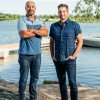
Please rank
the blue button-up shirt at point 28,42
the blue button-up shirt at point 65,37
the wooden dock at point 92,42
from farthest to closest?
the wooden dock at point 92,42, the blue button-up shirt at point 28,42, the blue button-up shirt at point 65,37

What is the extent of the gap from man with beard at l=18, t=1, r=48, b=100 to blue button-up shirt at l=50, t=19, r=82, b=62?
1.39 feet

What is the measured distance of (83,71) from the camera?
9836 mm

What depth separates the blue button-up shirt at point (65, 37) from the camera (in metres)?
3.66

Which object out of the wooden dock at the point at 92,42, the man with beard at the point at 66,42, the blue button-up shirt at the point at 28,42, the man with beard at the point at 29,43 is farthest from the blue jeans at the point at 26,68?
the wooden dock at the point at 92,42

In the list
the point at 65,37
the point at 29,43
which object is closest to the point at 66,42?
the point at 65,37

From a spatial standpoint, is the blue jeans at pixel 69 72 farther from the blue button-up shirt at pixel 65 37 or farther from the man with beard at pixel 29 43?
the man with beard at pixel 29 43

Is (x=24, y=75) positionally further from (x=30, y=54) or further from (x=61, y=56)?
(x=61, y=56)

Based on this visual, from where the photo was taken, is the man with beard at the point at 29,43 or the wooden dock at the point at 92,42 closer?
the man with beard at the point at 29,43

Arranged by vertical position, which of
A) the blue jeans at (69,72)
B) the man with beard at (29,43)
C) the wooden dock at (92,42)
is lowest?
the wooden dock at (92,42)

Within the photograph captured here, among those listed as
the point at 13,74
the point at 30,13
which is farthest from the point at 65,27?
the point at 13,74

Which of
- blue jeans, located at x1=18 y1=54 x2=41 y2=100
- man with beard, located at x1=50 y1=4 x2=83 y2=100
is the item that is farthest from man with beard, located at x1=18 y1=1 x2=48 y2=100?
man with beard, located at x1=50 y1=4 x2=83 y2=100

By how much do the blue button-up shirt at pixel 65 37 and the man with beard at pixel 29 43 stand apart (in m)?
0.42

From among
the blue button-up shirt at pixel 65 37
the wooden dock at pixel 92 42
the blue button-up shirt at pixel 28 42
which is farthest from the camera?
the wooden dock at pixel 92 42

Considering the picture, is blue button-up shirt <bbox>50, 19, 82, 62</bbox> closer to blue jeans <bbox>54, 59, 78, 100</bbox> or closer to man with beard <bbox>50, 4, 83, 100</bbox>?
man with beard <bbox>50, 4, 83, 100</bbox>
